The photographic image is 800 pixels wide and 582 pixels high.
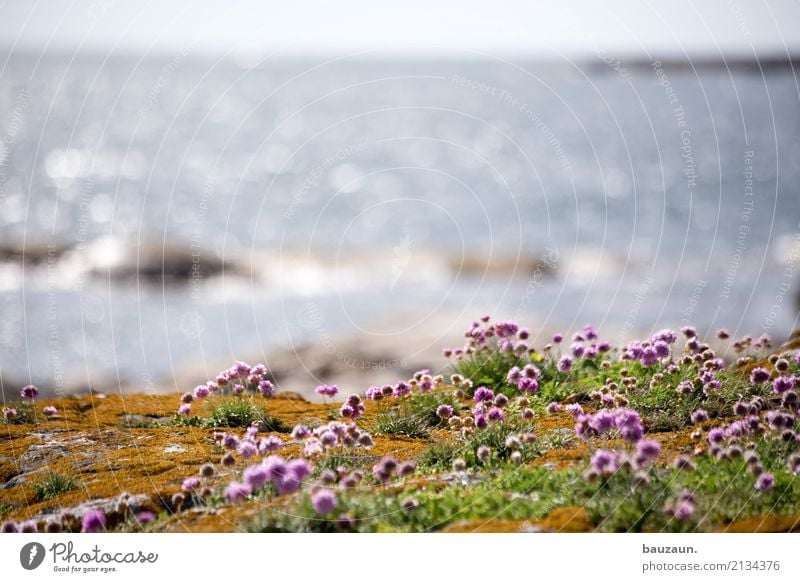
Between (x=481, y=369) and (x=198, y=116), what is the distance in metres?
33.8

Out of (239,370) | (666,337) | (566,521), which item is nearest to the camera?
(566,521)

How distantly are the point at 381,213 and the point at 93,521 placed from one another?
20625 millimetres

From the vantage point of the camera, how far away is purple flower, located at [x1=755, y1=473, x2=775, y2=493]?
12.5 ft

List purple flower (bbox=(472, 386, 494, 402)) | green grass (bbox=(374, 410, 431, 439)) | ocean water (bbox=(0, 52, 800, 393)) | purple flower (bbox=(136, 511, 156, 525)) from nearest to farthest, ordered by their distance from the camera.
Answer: purple flower (bbox=(136, 511, 156, 525)) < purple flower (bbox=(472, 386, 494, 402)) < green grass (bbox=(374, 410, 431, 439)) < ocean water (bbox=(0, 52, 800, 393))

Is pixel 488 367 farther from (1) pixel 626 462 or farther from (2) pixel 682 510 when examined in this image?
(2) pixel 682 510

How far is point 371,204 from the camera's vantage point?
26.3 m

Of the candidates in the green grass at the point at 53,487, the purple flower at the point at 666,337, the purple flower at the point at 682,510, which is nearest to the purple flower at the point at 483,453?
the purple flower at the point at 682,510

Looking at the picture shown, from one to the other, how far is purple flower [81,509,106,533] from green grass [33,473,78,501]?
1.24ft

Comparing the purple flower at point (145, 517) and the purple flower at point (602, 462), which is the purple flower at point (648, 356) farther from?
the purple flower at point (145, 517)

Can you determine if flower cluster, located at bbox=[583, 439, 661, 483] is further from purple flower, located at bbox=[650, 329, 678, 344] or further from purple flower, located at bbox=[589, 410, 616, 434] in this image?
purple flower, located at bbox=[650, 329, 678, 344]

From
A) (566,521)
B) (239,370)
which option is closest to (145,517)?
(239,370)

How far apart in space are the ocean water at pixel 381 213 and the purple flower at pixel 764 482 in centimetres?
671

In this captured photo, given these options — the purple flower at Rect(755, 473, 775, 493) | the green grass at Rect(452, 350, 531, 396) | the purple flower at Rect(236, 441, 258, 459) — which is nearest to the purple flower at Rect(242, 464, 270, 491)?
the purple flower at Rect(236, 441, 258, 459)
